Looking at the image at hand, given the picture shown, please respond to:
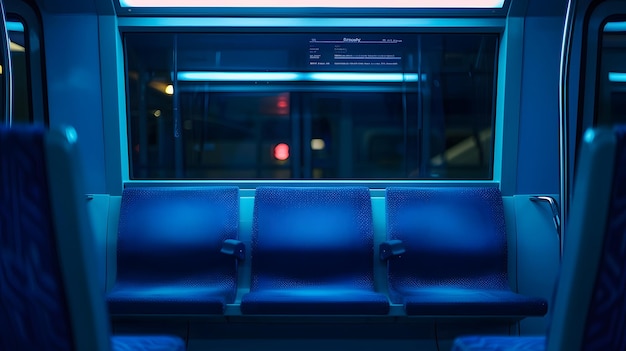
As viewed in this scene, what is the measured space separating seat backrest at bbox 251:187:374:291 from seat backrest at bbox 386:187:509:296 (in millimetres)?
173


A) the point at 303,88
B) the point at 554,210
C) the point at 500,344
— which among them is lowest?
the point at 500,344

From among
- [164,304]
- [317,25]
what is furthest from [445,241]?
[164,304]

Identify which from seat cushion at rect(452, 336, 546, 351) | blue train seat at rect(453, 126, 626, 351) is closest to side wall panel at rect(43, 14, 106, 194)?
seat cushion at rect(452, 336, 546, 351)

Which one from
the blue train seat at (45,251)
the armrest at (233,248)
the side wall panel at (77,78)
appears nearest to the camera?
the blue train seat at (45,251)

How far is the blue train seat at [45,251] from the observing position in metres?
1.05

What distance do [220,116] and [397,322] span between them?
2.45m

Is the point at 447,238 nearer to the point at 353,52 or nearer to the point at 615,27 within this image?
the point at 353,52

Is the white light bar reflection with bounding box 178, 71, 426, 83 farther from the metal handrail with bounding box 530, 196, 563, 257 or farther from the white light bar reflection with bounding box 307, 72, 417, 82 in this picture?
the metal handrail with bounding box 530, 196, 563, 257

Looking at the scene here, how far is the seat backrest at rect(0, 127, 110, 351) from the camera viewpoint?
1.05m

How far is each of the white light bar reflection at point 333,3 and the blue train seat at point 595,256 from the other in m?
2.25

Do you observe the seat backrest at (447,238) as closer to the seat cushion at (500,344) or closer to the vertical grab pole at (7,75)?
the seat cushion at (500,344)

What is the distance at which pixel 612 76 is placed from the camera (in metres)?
3.29

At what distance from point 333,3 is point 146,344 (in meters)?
2.20

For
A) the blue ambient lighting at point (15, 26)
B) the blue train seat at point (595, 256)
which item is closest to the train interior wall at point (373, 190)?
the blue ambient lighting at point (15, 26)
